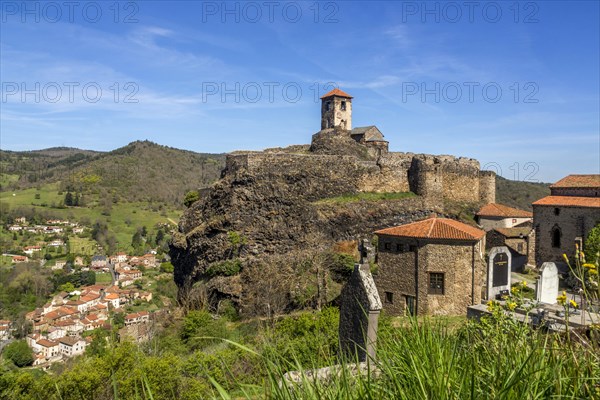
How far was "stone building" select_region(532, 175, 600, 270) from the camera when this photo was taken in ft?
97.6

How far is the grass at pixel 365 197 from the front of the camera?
2967 centimetres

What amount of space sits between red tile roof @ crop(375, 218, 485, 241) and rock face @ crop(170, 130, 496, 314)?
23.5 feet

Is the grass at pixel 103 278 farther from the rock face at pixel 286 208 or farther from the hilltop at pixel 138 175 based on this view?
the rock face at pixel 286 208

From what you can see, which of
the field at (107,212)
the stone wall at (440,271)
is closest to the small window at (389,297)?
the stone wall at (440,271)

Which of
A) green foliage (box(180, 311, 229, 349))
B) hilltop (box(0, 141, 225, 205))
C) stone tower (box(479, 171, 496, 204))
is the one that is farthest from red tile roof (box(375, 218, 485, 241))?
hilltop (box(0, 141, 225, 205))

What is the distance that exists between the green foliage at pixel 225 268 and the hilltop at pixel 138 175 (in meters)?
105

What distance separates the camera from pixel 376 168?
1271 inches

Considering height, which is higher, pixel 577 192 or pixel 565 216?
pixel 577 192

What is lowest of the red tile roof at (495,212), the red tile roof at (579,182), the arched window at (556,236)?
the arched window at (556,236)

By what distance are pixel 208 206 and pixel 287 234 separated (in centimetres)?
717

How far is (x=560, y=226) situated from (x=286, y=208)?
20.1 meters

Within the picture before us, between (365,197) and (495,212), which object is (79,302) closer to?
(365,197)

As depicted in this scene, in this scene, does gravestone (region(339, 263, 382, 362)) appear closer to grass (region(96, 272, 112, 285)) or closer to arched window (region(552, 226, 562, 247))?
arched window (region(552, 226, 562, 247))

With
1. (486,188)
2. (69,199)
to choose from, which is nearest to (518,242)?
(486,188)
